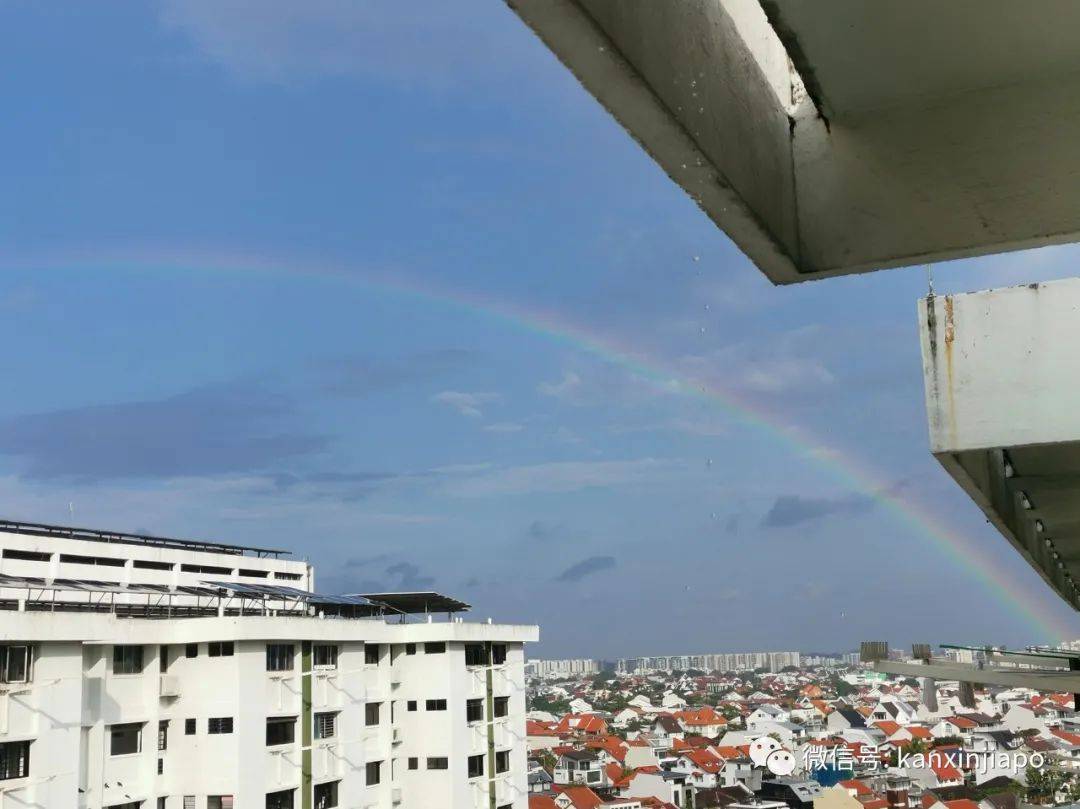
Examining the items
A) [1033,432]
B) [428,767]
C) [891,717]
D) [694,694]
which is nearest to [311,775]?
[428,767]

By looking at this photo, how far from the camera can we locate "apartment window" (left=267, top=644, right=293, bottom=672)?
22.2 meters

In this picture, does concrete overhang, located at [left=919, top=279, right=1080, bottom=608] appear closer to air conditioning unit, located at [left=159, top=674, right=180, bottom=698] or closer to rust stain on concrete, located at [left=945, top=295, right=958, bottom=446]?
rust stain on concrete, located at [left=945, top=295, right=958, bottom=446]

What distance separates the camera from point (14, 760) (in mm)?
16281

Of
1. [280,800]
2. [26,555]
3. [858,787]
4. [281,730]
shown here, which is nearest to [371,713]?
[281,730]

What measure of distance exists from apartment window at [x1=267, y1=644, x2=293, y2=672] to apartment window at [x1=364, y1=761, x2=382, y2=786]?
445cm

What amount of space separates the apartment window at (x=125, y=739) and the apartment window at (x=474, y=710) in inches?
412

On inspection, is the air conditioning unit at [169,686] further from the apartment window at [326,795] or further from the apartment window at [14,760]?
the apartment window at [326,795]

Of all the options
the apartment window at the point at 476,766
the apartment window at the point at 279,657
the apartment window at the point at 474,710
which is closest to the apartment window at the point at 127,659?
the apartment window at the point at 279,657

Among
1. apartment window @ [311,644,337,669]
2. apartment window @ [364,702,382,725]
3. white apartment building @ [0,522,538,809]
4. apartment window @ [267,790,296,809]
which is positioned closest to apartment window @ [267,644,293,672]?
white apartment building @ [0,522,538,809]

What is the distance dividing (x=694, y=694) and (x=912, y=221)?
153 m

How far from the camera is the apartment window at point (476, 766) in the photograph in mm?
28462

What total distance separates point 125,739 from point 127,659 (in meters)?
1.52

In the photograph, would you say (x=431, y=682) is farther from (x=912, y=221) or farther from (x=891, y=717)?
(x=891, y=717)

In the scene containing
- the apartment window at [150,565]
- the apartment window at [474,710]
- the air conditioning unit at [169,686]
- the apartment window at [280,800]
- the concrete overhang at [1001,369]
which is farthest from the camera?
the apartment window at [150,565]
